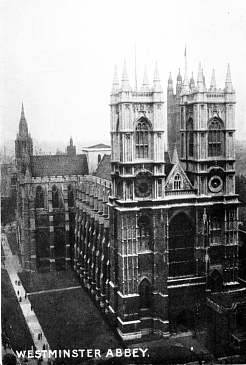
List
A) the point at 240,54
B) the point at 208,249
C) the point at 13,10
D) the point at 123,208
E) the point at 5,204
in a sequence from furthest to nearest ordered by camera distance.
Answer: the point at 5,204 < the point at 208,249 < the point at 123,208 < the point at 240,54 < the point at 13,10

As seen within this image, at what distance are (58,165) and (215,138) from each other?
16.4m

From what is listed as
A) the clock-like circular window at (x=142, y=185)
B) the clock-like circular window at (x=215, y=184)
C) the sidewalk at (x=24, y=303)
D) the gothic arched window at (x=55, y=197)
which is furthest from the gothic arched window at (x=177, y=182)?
the gothic arched window at (x=55, y=197)

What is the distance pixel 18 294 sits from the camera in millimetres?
32094

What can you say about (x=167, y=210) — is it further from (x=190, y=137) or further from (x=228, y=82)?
(x=228, y=82)

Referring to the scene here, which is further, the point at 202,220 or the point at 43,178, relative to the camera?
the point at 43,178

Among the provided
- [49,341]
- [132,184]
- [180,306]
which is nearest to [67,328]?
[49,341]

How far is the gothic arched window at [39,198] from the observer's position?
38281 mm

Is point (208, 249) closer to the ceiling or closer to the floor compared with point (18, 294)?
closer to the ceiling

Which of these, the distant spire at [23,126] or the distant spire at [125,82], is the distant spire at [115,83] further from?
the distant spire at [23,126]

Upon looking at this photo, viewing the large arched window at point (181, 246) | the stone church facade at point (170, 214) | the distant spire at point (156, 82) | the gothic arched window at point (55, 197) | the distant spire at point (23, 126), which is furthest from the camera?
the gothic arched window at point (55, 197)

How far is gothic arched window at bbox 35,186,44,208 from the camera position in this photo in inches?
1507

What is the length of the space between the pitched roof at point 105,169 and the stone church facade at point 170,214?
19.0 ft

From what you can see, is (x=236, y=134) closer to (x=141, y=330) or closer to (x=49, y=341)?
(x=141, y=330)

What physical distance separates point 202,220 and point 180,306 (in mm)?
5053
